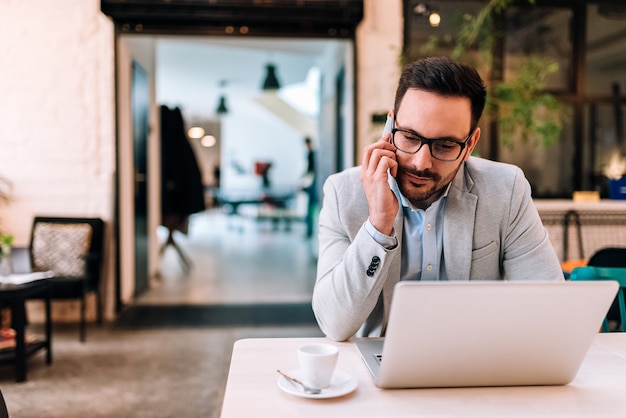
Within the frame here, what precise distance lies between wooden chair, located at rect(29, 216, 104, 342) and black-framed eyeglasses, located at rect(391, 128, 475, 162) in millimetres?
3079

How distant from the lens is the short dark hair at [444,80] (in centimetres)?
131

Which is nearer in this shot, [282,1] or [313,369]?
[313,369]

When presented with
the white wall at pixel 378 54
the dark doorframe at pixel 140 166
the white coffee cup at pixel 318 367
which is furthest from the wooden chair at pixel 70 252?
the white coffee cup at pixel 318 367

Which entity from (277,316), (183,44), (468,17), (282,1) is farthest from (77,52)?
(183,44)

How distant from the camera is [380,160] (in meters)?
1.33

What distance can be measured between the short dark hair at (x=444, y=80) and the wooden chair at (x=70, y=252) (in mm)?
3118

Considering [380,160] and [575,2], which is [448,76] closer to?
[380,160]

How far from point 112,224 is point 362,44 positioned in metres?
2.46

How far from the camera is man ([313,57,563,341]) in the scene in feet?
4.26

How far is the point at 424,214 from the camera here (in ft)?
4.90

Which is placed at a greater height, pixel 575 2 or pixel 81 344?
pixel 575 2

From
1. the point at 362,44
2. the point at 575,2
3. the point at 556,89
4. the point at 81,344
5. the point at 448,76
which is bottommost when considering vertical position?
the point at 81,344

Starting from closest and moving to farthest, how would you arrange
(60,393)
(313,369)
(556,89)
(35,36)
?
1. (313,369)
2. (60,393)
3. (35,36)
4. (556,89)

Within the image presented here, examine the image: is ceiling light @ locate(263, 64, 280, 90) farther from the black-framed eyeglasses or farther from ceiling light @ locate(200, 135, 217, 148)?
ceiling light @ locate(200, 135, 217, 148)
